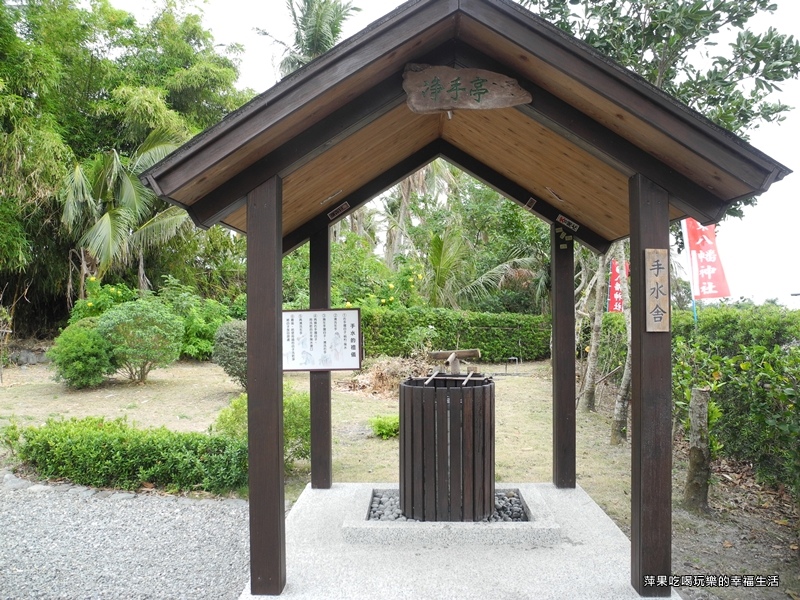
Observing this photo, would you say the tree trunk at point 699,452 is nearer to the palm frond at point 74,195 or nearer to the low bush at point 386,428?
the low bush at point 386,428

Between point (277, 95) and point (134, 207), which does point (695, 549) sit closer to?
point (277, 95)

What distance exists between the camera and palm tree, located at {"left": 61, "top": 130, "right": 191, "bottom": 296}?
46.2ft

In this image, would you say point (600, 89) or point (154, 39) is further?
point (154, 39)

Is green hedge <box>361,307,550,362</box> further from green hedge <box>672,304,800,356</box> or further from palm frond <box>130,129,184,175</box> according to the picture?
palm frond <box>130,129,184,175</box>

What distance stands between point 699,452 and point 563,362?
4.06 feet

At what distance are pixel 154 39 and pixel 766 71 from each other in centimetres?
1924

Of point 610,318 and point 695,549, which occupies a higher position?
point 610,318

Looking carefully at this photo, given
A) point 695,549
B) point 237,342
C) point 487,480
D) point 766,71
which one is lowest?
point 695,549

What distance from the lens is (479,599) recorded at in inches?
116

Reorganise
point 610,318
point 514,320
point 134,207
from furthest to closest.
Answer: point 514,320 → point 134,207 → point 610,318

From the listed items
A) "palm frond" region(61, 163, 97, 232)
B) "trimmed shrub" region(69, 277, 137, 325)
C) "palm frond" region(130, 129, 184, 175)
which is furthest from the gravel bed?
"palm frond" region(130, 129, 184, 175)

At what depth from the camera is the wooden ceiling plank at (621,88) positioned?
252cm

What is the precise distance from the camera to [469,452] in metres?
3.87

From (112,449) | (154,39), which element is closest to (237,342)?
(112,449)
